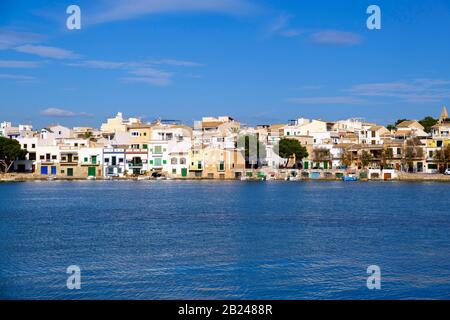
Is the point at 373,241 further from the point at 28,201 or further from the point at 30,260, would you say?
the point at 28,201

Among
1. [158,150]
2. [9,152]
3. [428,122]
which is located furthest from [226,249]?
[428,122]

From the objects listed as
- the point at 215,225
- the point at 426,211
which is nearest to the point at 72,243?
the point at 215,225

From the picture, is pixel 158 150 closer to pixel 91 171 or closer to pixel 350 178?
pixel 91 171

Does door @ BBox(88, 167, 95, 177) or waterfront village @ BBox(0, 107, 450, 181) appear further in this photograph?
door @ BBox(88, 167, 95, 177)

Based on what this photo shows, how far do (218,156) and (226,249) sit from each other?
32039mm

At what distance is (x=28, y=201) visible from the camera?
32.0 meters

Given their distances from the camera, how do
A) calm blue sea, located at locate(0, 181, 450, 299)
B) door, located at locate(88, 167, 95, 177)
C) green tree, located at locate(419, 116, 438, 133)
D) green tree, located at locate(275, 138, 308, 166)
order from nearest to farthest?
calm blue sea, located at locate(0, 181, 450, 299) → green tree, located at locate(275, 138, 308, 166) → door, located at locate(88, 167, 95, 177) → green tree, located at locate(419, 116, 438, 133)

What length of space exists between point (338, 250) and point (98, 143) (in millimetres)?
37089

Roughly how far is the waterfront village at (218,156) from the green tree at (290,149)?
0.08 meters

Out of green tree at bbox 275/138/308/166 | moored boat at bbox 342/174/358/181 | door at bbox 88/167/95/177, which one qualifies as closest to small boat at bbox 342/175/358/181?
moored boat at bbox 342/174/358/181

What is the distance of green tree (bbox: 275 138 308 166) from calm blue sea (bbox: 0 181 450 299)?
20290 mm

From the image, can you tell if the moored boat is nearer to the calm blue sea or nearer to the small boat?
the small boat

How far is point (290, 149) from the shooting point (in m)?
49.8

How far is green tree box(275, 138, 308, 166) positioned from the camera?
4975 cm
